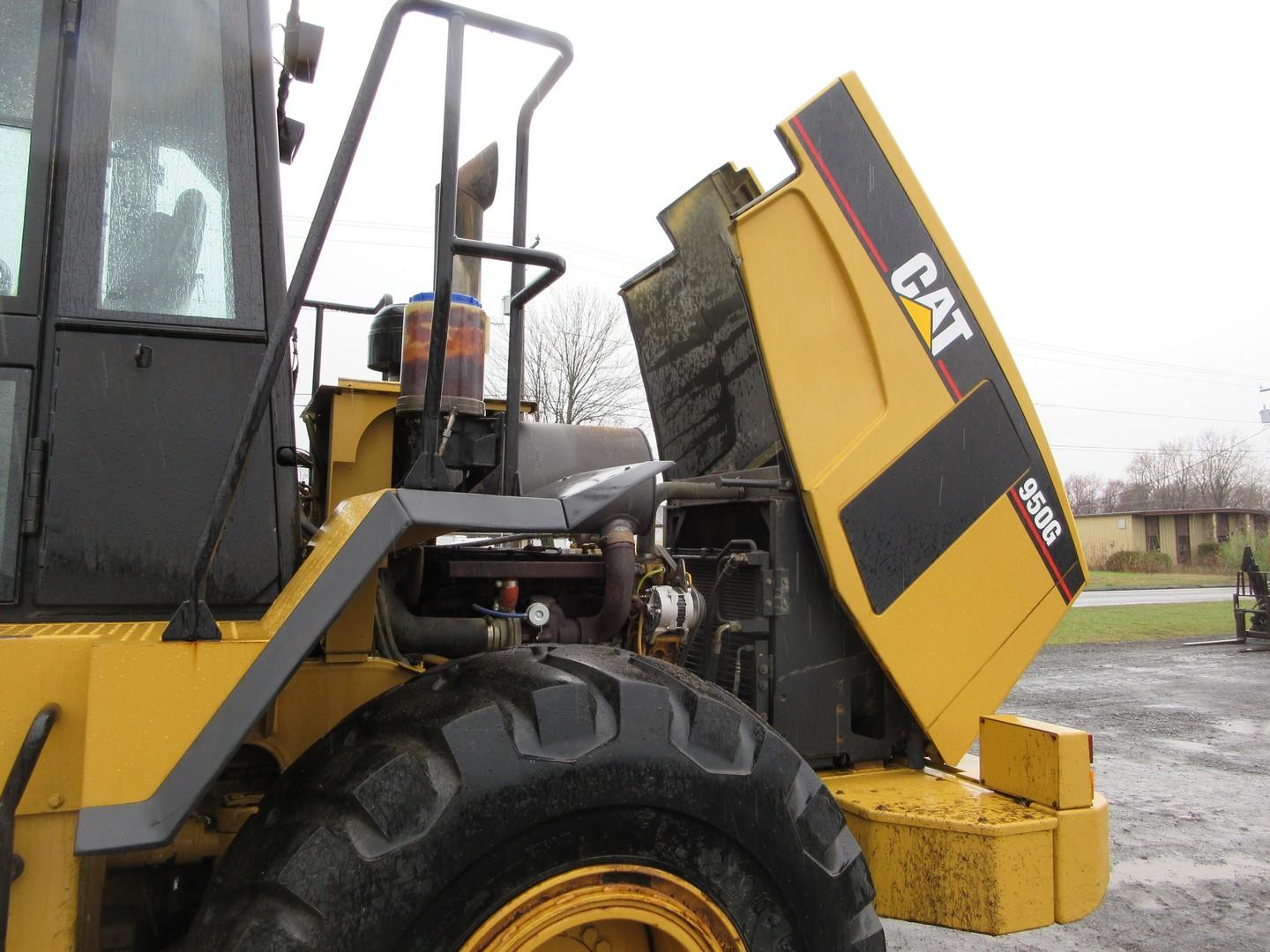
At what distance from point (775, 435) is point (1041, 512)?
99 centimetres

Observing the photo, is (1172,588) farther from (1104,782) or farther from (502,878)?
(502,878)

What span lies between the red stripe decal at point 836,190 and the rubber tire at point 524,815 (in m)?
1.62

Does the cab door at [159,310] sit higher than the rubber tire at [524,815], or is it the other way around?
the cab door at [159,310]

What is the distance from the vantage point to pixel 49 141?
1795 millimetres

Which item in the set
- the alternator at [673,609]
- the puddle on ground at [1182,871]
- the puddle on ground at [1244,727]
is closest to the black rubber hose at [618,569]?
the alternator at [673,609]

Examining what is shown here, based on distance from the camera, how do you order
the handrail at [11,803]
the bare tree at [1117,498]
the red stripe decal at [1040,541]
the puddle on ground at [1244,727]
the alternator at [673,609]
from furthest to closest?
the bare tree at [1117,498] < the puddle on ground at [1244,727] < the red stripe decal at [1040,541] < the alternator at [673,609] < the handrail at [11,803]

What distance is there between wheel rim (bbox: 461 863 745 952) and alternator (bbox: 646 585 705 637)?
1.04 m

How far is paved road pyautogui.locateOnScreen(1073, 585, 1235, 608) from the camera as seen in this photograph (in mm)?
22859

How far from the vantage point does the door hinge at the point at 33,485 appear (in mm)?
1734

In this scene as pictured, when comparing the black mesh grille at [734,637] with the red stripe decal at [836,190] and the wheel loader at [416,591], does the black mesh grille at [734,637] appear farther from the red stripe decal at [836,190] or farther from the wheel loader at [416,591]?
the red stripe decal at [836,190]

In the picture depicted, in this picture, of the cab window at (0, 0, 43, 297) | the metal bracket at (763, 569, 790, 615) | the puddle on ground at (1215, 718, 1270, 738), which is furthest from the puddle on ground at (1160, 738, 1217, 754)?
the cab window at (0, 0, 43, 297)

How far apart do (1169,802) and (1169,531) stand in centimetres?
4832

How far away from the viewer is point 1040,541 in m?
3.11

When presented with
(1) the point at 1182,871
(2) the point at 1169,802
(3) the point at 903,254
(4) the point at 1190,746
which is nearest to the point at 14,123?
(3) the point at 903,254
